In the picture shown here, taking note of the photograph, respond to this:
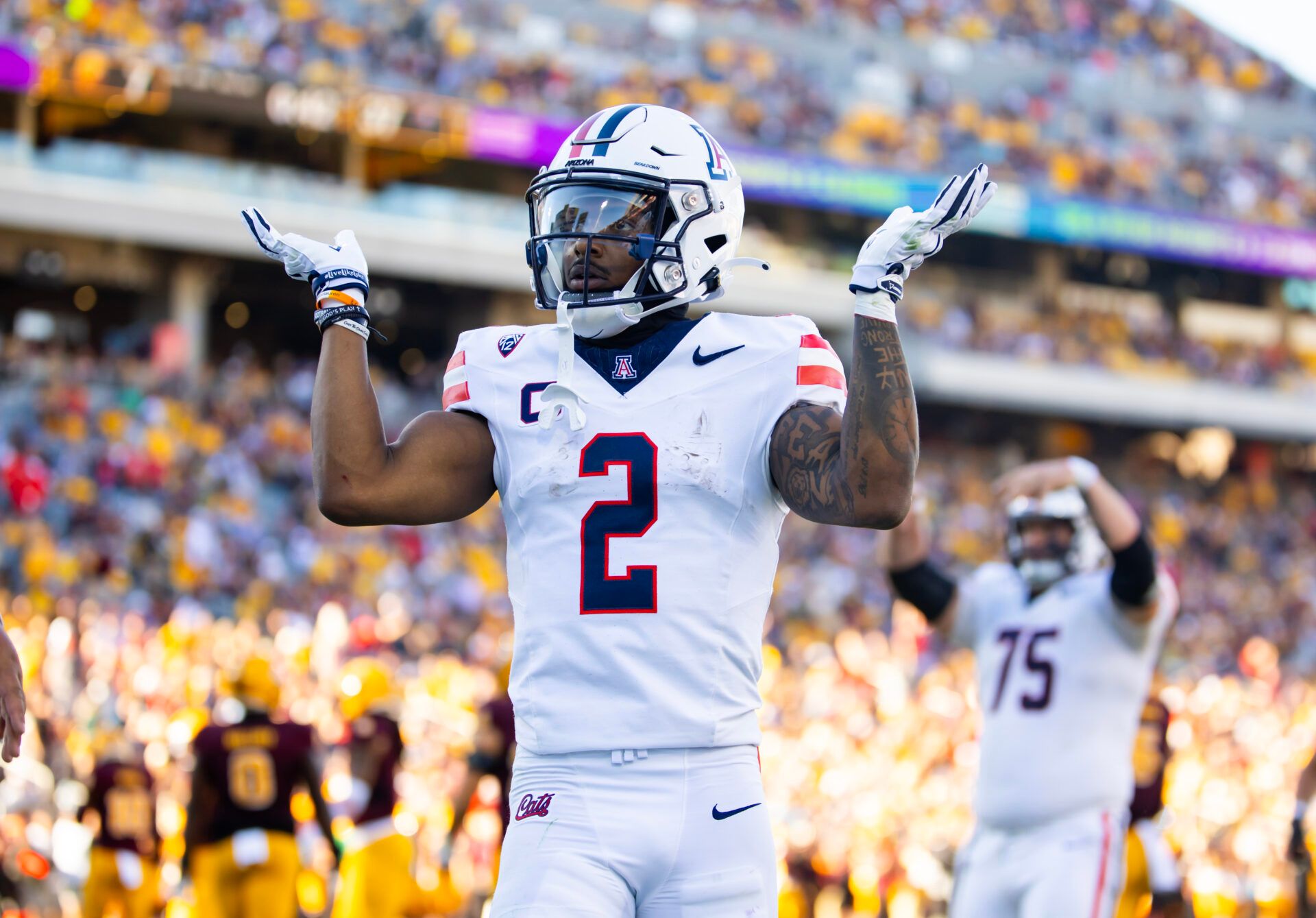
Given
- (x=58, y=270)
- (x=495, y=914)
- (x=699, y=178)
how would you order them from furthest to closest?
1. (x=58, y=270)
2. (x=699, y=178)
3. (x=495, y=914)

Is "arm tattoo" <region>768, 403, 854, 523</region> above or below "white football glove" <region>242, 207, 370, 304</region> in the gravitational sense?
below

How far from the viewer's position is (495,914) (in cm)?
285

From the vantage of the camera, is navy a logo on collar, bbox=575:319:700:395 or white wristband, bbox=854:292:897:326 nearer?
white wristband, bbox=854:292:897:326

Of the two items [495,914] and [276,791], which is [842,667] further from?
[495,914]

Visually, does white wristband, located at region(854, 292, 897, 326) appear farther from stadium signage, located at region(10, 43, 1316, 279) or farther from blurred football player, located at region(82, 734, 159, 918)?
stadium signage, located at region(10, 43, 1316, 279)

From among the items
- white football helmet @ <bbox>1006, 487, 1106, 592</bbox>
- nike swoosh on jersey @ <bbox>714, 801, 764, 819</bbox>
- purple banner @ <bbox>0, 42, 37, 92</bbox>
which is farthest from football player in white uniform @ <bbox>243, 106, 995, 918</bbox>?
purple banner @ <bbox>0, 42, 37, 92</bbox>

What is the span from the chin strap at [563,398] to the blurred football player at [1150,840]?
150 inches

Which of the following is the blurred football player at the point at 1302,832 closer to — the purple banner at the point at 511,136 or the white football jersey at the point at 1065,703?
the white football jersey at the point at 1065,703

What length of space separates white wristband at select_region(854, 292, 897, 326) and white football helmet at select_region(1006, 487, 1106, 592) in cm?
294

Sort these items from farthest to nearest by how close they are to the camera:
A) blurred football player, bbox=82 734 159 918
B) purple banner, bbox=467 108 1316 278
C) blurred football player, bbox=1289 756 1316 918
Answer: purple banner, bbox=467 108 1316 278 < blurred football player, bbox=82 734 159 918 < blurred football player, bbox=1289 756 1316 918

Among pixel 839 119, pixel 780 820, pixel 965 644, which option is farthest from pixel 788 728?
pixel 839 119

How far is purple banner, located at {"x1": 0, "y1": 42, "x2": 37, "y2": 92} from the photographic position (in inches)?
803

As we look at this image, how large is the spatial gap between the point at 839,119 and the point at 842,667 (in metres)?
14.7

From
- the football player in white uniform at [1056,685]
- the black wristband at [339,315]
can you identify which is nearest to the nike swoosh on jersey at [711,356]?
the black wristband at [339,315]
